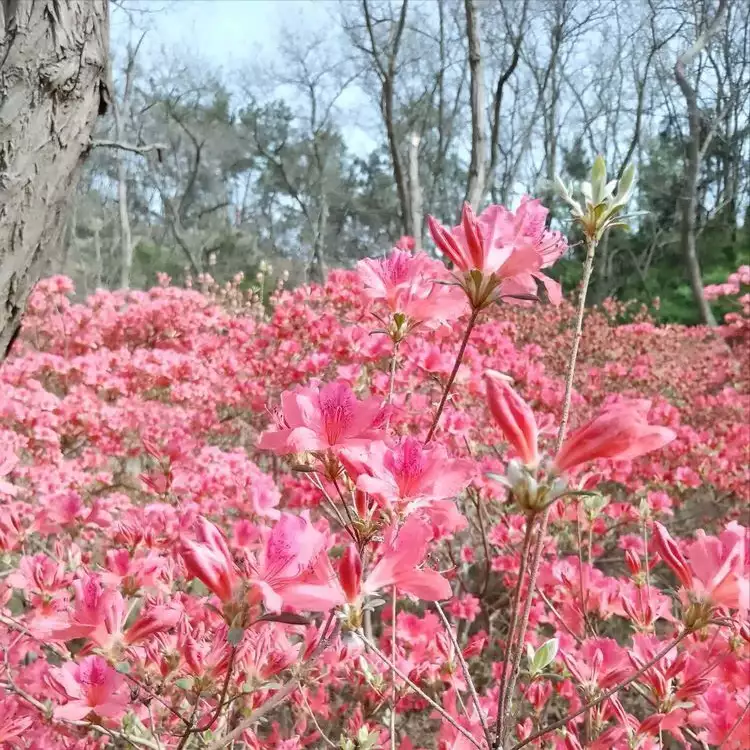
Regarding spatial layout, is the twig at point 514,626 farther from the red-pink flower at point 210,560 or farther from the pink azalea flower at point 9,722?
the pink azalea flower at point 9,722

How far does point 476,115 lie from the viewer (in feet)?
19.6

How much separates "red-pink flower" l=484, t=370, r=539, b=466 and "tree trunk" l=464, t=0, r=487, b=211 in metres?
5.43

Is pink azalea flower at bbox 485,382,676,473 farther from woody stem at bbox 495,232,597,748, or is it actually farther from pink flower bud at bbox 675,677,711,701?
pink flower bud at bbox 675,677,711,701

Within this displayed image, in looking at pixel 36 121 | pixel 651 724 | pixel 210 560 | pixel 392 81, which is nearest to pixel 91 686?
pixel 210 560

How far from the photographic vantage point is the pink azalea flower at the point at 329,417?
2.54 ft

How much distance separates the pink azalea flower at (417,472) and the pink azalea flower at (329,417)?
32 mm

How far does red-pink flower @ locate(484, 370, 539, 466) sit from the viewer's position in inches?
24.2

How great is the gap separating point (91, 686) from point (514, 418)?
2.55ft

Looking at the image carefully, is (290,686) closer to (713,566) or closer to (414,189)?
(713,566)

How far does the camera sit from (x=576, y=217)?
33.9 inches

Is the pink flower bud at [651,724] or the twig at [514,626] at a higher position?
the twig at [514,626]

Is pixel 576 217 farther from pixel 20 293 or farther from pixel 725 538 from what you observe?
pixel 20 293

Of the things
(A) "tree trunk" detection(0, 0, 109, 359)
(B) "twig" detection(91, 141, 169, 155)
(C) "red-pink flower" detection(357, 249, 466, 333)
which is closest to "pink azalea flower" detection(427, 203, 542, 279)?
(C) "red-pink flower" detection(357, 249, 466, 333)

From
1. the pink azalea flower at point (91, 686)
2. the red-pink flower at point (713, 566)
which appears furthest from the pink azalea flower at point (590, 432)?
the pink azalea flower at point (91, 686)
